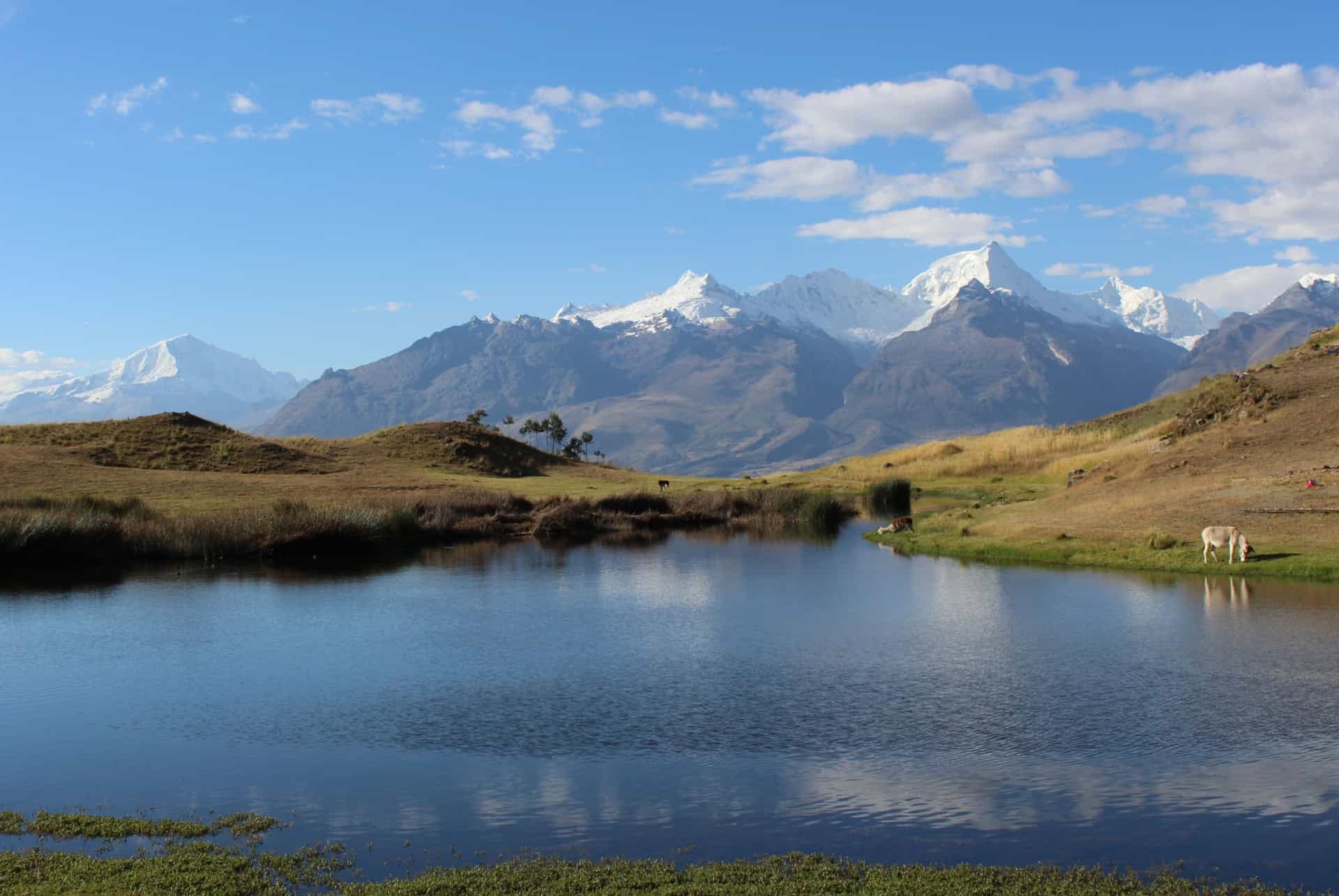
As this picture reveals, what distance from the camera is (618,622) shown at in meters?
34.8

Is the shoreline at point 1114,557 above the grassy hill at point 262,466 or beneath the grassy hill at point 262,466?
beneath

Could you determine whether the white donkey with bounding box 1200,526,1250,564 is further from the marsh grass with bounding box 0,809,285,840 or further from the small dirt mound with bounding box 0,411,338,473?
the small dirt mound with bounding box 0,411,338,473

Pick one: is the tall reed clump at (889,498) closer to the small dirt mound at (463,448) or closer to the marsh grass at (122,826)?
the small dirt mound at (463,448)

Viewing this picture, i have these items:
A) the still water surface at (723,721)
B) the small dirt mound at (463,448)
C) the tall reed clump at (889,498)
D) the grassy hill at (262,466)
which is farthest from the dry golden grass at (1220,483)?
the small dirt mound at (463,448)

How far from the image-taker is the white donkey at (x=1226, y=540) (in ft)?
128

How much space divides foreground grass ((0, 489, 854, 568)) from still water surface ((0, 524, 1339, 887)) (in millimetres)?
13908

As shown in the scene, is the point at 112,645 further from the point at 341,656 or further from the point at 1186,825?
the point at 1186,825

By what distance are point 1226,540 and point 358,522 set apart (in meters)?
40.6

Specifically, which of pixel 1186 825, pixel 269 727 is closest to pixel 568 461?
pixel 269 727

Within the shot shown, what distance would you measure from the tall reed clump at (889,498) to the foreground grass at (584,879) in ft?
206

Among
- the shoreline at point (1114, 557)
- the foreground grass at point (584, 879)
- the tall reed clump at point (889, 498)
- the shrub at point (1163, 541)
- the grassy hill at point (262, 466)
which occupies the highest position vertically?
the grassy hill at point (262, 466)

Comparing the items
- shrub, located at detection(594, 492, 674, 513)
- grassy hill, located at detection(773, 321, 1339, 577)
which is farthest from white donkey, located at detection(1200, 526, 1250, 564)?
→ shrub, located at detection(594, 492, 674, 513)

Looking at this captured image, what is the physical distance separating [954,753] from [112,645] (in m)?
23.4

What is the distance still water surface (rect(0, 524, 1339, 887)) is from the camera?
16.5 meters
